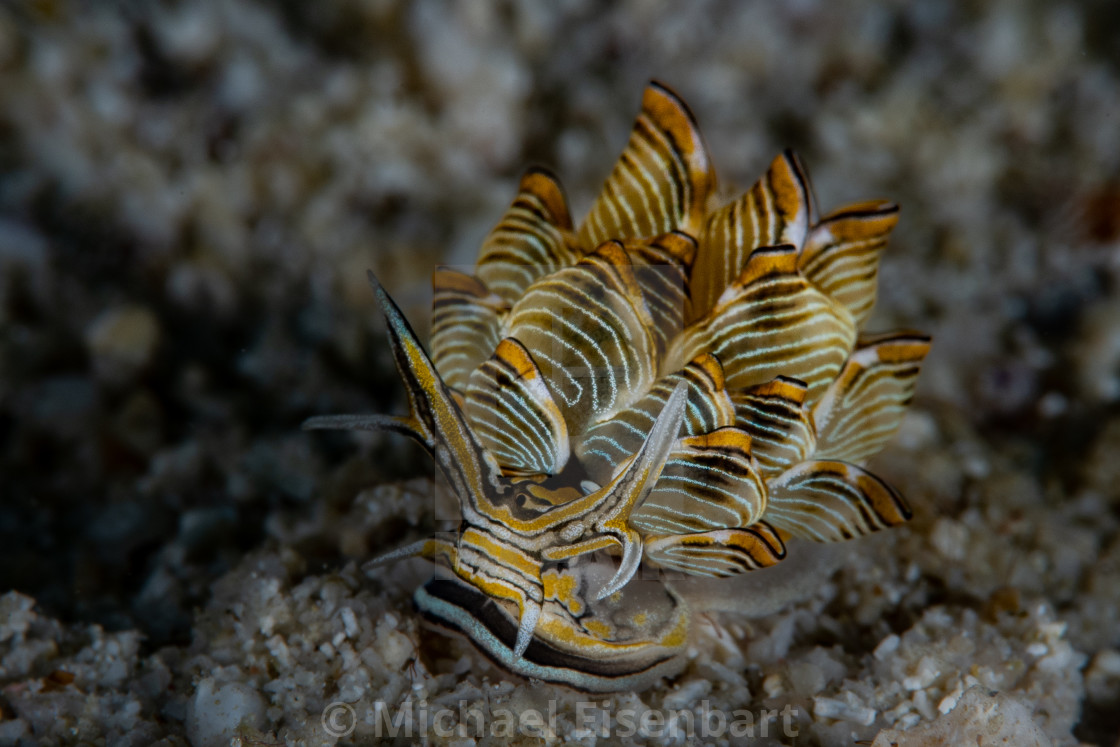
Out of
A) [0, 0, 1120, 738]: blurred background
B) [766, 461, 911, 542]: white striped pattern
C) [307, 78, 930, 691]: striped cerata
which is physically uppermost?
[0, 0, 1120, 738]: blurred background

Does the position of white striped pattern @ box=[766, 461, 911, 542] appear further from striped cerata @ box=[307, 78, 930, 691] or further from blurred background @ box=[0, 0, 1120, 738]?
blurred background @ box=[0, 0, 1120, 738]

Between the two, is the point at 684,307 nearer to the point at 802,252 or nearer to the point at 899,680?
the point at 802,252

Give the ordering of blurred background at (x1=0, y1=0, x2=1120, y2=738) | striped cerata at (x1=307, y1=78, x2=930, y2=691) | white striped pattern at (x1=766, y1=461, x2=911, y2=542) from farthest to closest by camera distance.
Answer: blurred background at (x1=0, y1=0, x2=1120, y2=738) < white striped pattern at (x1=766, y1=461, x2=911, y2=542) < striped cerata at (x1=307, y1=78, x2=930, y2=691)

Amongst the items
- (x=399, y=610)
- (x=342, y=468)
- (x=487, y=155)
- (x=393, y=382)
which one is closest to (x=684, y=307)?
(x=399, y=610)
